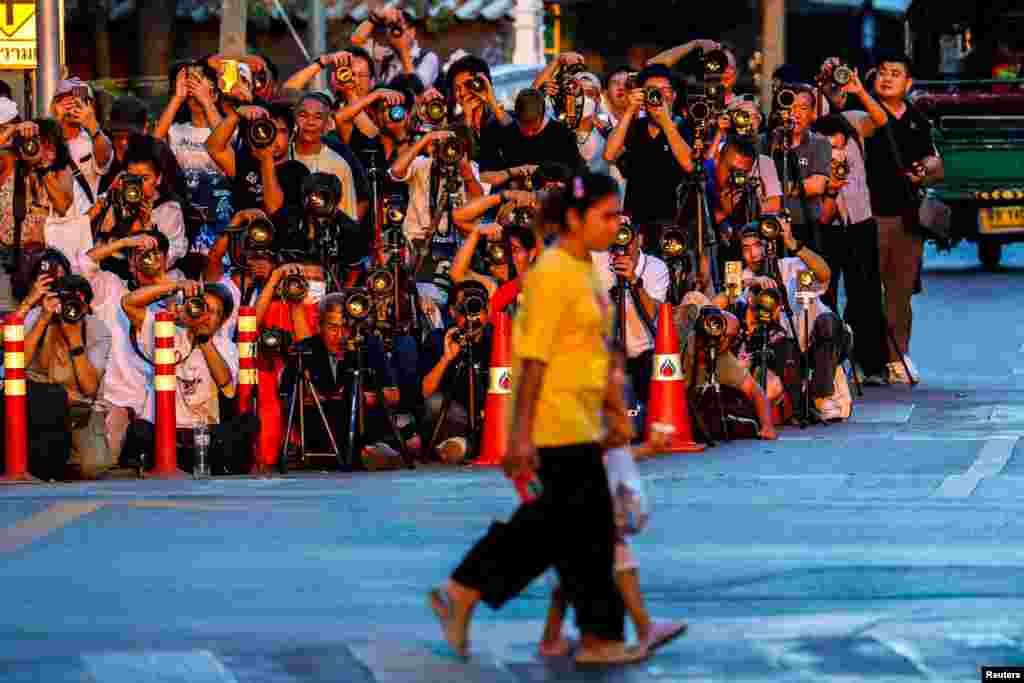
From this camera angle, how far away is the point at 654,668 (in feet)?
31.0

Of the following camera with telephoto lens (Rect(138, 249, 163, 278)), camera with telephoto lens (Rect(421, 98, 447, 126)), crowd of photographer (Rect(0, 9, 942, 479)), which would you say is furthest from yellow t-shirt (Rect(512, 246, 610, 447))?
camera with telephoto lens (Rect(421, 98, 447, 126))

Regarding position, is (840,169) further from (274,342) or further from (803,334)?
(274,342)

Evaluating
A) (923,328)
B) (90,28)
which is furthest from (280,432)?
(90,28)

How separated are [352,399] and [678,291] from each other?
2.65 metres

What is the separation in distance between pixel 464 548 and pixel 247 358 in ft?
13.8

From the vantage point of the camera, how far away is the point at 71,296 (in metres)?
15.8

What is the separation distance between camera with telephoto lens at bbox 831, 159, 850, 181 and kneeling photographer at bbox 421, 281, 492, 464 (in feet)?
13.7

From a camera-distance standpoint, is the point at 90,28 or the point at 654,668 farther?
the point at 90,28

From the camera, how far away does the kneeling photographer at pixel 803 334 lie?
59.0 feet

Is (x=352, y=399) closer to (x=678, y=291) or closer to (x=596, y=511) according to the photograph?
(x=678, y=291)

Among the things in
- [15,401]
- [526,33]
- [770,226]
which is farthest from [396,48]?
[526,33]

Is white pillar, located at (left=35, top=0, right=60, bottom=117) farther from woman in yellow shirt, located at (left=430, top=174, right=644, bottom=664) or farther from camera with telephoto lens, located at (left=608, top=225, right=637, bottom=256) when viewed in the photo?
woman in yellow shirt, located at (left=430, top=174, right=644, bottom=664)


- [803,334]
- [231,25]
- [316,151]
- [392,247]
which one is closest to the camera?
[392,247]

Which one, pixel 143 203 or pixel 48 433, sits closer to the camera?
pixel 48 433
